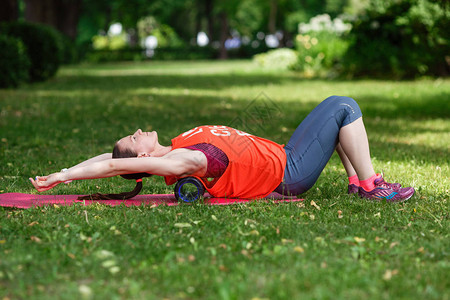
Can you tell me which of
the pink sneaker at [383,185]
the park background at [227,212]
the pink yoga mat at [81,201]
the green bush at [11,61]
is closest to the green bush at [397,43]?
the park background at [227,212]

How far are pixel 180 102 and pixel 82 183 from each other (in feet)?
23.4

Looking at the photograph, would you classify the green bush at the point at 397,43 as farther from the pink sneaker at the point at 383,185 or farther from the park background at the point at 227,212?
the pink sneaker at the point at 383,185

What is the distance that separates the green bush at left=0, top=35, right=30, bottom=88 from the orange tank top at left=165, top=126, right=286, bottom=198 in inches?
478

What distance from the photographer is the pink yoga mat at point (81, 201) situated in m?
4.52

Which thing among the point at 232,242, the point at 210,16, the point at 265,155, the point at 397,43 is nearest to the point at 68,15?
the point at 397,43

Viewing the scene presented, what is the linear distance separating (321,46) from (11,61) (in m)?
11.9

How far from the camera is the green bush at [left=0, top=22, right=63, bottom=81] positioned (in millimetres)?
18047

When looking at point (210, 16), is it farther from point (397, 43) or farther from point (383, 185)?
point (383, 185)

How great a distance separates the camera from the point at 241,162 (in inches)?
175

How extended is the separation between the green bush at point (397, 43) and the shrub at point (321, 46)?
134 centimetres

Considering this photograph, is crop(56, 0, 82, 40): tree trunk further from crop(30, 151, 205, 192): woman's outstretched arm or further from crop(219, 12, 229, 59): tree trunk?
crop(30, 151, 205, 192): woman's outstretched arm

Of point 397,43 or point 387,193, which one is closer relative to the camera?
point 387,193

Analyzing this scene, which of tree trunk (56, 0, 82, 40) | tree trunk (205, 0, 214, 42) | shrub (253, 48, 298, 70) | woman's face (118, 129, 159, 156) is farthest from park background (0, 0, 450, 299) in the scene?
tree trunk (205, 0, 214, 42)

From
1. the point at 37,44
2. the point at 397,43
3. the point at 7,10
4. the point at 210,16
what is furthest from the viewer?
the point at 210,16
